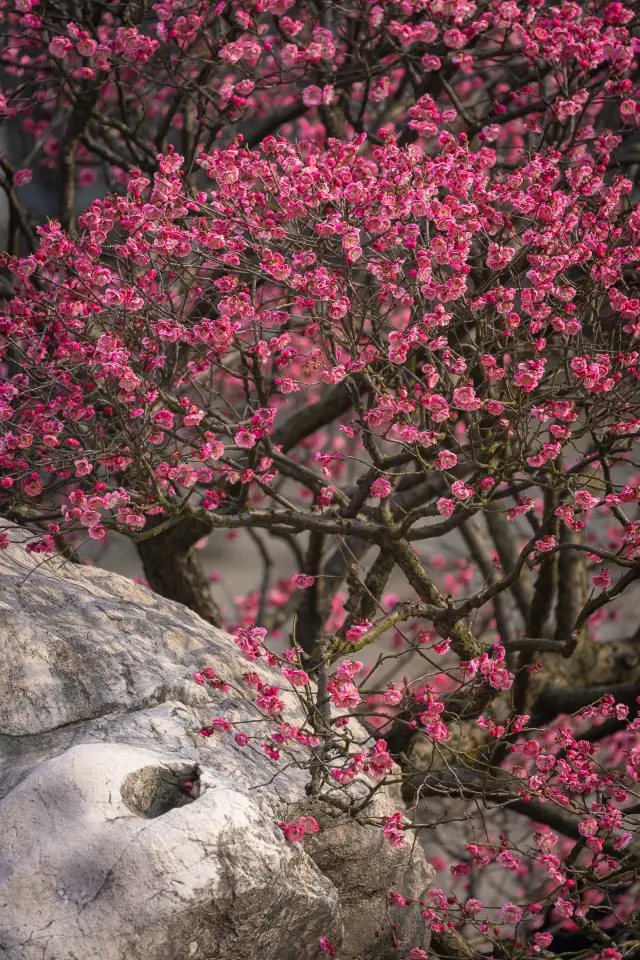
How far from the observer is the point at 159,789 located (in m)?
3.87

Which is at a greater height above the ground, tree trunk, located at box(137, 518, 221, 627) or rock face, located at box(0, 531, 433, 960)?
rock face, located at box(0, 531, 433, 960)

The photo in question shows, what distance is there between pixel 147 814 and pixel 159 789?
120 mm

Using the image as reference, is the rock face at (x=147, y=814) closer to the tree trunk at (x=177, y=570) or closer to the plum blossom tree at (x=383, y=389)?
the plum blossom tree at (x=383, y=389)

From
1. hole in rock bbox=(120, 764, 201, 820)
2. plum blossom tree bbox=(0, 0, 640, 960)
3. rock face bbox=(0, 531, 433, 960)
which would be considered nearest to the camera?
rock face bbox=(0, 531, 433, 960)

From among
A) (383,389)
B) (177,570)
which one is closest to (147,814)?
(383,389)

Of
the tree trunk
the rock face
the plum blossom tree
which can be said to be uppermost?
the plum blossom tree

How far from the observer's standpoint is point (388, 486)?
16.6 feet

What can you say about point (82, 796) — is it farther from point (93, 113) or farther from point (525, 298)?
point (93, 113)

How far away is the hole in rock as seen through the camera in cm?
376

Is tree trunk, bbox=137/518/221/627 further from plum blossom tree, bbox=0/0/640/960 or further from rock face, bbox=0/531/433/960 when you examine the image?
rock face, bbox=0/531/433/960

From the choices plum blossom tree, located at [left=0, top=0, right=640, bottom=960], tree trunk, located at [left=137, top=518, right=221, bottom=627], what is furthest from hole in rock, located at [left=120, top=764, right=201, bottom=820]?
tree trunk, located at [left=137, top=518, right=221, bottom=627]

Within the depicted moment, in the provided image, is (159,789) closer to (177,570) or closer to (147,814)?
(147,814)

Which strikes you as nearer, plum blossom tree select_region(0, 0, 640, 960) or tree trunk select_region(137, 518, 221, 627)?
plum blossom tree select_region(0, 0, 640, 960)

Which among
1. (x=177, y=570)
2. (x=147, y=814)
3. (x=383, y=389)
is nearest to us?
(x=147, y=814)
